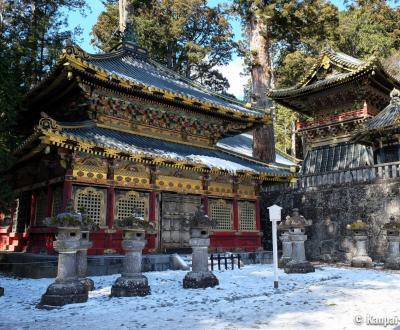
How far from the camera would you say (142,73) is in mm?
19312

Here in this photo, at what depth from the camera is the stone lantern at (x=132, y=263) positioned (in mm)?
8844

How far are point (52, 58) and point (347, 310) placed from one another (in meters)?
20.9

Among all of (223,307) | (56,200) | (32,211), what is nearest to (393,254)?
(223,307)

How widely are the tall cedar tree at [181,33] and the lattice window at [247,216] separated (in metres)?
20.9

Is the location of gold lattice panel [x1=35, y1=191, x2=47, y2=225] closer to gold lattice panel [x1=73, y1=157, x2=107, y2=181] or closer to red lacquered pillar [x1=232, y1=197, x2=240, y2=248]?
gold lattice panel [x1=73, y1=157, x2=107, y2=181]

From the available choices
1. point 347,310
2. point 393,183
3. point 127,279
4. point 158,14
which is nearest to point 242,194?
point 393,183

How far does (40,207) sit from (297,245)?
427 inches

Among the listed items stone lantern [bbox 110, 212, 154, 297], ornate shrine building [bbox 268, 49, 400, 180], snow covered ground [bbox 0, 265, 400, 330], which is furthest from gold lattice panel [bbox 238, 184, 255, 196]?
stone lantern [bbox 110, 212, 154, 297]

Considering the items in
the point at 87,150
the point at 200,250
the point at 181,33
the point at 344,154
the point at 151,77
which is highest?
the point at 181,33

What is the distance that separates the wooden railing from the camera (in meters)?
18.3

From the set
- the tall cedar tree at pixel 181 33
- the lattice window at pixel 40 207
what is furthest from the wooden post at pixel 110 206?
the tall cedar tree at pixel 181 33

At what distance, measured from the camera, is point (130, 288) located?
8812 millimetres

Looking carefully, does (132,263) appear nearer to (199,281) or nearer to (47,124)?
(199,281)

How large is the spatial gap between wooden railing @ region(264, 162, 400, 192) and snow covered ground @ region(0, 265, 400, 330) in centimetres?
822
